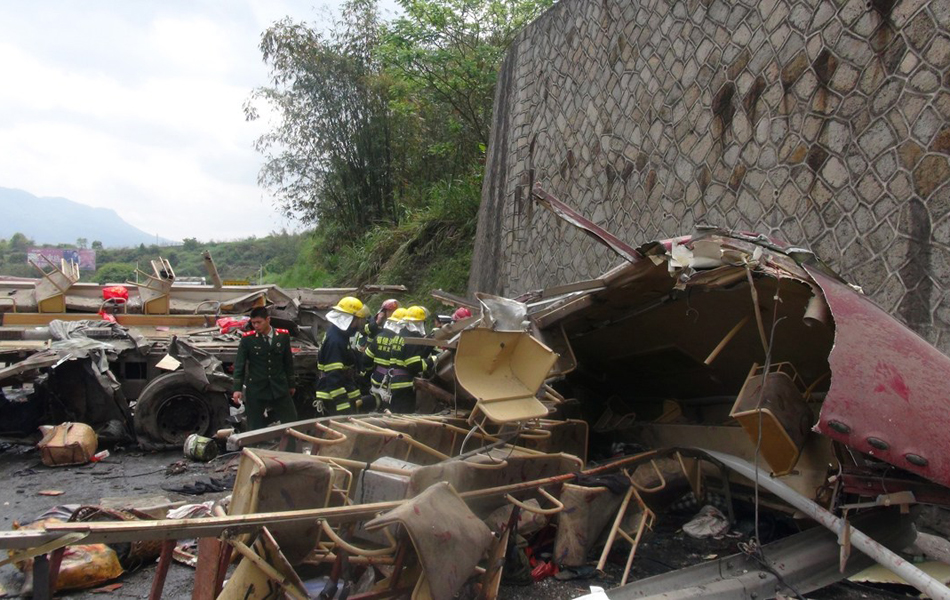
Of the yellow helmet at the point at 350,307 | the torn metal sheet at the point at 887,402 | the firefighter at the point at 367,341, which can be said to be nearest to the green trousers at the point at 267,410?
the yellow helmet at the point at 350,307

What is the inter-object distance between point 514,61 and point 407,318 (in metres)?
7.60

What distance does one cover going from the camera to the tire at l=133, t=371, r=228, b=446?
821 cm

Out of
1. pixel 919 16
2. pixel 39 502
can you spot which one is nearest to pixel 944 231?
pixel 919 16

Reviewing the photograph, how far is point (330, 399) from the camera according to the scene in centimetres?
805

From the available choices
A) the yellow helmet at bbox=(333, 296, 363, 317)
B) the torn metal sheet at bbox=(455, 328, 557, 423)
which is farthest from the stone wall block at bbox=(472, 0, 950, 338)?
the yellow helmet at bbox=(333, 296, 363, 317)

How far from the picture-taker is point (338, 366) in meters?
8.05

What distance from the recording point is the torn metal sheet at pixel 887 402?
2957 millimetres

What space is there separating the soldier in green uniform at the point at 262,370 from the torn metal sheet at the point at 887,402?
5.93m

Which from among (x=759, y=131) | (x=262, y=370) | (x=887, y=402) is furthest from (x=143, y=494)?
(x=759, y=131)

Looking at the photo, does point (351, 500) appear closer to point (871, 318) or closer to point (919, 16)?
point (871, 318)

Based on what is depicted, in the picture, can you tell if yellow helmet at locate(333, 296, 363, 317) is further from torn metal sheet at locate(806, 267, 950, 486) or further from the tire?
torn metal sheet at locate(806, 267, 950, 486)

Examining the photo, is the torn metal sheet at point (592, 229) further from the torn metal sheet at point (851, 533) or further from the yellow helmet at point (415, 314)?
the yellow helmet at point (415, 314)

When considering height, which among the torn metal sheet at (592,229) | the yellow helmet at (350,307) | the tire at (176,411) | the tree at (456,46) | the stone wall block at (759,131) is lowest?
the tire at (176,411)

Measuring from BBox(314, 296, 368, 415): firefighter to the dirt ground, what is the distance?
1271 millimetres
